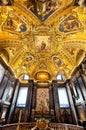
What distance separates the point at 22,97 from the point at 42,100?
3.03 metres

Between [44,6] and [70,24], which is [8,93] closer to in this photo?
[44,6]

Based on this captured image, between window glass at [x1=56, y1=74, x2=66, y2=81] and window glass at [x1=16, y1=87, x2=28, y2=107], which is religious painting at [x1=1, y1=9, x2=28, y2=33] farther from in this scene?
window glass at [x1=56, y1=74, x2=66, y2=81]

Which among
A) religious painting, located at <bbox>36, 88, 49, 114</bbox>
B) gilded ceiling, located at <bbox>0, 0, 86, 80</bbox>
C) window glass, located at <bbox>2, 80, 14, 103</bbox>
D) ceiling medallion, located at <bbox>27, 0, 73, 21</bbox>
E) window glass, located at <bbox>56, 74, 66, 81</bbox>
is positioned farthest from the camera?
window glass, located at <bbox>56, 74, 66, 81</bbox>

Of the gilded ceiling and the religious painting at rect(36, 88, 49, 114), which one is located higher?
the gilded ceiling

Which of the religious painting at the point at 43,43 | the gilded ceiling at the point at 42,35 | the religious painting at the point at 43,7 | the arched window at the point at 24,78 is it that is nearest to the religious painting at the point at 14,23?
the gilded ceiling at the point at 42,35

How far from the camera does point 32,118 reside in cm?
1223

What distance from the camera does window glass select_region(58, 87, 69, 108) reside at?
45.6 feet

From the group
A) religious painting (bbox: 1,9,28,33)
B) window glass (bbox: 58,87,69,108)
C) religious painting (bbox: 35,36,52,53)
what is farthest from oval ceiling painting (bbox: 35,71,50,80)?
religious painting (bbox: 1,9,28,33)

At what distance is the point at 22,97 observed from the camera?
14711 millimetres

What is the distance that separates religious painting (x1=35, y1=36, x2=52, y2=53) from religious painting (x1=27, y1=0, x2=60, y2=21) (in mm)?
3077

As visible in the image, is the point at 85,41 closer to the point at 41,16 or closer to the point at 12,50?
the point at 41,16

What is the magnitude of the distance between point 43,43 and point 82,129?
937 centimetres

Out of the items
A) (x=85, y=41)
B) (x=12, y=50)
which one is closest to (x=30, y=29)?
(x=12, y=50)

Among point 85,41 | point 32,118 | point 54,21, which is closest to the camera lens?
point 54,21
